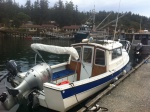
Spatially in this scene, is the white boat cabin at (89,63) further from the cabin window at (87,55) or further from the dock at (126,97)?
the dock at (126,97)

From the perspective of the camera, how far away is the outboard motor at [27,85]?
8.95 metres

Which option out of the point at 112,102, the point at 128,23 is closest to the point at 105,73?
the point at 112,102

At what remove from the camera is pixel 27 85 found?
924cm

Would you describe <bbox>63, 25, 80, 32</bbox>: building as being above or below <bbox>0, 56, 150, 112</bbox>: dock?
above

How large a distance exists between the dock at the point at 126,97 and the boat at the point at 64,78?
89 cm

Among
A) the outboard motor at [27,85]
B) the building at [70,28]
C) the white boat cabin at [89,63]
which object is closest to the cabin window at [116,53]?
the white boat cabin at [89,63]

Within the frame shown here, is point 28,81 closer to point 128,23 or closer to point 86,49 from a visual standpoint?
point 86,49

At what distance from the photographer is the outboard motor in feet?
29.3

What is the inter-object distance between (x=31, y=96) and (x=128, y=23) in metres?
93.0

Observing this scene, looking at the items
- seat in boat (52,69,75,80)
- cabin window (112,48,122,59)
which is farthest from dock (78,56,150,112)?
seat in boat (52,69,75,80)

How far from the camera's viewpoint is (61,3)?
132m

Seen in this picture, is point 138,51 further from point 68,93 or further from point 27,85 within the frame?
point 27,85

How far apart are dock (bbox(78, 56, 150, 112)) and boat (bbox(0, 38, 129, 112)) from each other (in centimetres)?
89

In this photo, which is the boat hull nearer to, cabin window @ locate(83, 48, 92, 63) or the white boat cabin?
the white boat cabin
